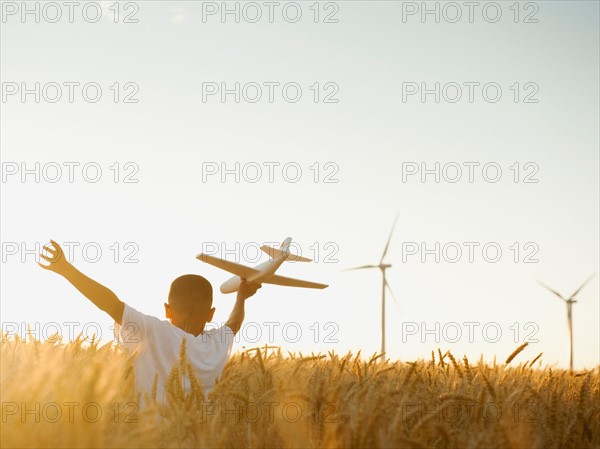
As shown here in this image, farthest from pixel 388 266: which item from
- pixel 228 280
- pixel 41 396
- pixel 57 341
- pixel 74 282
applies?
Answer: pixel 41 396

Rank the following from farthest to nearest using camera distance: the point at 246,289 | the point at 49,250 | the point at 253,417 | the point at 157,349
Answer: the point at 246,289, the point at 157,349, the point at 49,250, the point at 253,417

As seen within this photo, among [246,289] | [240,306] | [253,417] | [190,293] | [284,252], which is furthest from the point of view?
[284,252]

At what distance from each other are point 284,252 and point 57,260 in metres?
7.22

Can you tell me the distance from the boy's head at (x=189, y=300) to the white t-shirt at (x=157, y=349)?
0.16 m

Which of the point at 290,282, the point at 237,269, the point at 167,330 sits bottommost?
the point at 167,330

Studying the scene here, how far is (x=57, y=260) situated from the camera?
5.15 meters

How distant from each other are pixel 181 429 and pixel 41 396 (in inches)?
28.2

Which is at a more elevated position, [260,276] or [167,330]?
[260,276]

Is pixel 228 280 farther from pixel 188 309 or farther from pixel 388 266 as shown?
pixel 388 266

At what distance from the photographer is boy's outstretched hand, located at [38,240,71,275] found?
201 inches

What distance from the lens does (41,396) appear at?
327cm

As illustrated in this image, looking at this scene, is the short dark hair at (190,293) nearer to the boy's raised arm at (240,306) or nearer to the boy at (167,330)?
the boy at (167,330)

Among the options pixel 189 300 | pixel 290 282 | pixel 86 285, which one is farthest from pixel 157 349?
pixel 290 282

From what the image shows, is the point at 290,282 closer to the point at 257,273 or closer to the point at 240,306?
the point at 257,273
